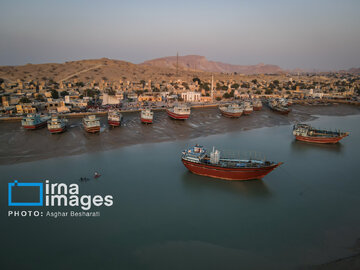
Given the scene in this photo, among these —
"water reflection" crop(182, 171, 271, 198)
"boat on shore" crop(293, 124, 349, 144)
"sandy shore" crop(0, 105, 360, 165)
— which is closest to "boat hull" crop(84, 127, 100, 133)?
"sandy shore" crop(0, 105, 360, 165)

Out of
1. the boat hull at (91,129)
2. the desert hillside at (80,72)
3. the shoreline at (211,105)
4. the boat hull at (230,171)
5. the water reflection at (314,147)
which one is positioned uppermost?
the desert hillside at (80,72)

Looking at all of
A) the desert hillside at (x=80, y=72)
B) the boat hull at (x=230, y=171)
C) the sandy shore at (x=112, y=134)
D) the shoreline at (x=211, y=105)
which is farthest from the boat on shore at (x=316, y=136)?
the desert hillside at (x=80, y=72)

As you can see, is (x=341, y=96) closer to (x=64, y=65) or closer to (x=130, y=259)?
(x=130, y=259)

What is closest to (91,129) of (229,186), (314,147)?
(229,186)

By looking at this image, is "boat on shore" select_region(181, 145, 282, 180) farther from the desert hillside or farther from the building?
the desert hillside

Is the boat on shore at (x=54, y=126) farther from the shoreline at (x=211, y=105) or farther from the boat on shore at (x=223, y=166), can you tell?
the boat on shore at (x=223, y=166)

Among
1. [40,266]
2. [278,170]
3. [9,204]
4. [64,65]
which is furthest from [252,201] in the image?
[64,65]

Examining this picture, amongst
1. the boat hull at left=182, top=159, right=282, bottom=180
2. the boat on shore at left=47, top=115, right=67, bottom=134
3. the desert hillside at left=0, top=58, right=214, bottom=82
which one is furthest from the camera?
the desert hillside at left=0, top=58, right=214, bottom=82
